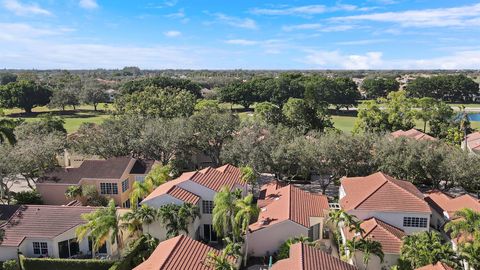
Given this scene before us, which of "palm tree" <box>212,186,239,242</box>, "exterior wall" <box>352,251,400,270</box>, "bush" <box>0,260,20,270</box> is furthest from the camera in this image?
"palm tree" <box>212,186,239,242</box>

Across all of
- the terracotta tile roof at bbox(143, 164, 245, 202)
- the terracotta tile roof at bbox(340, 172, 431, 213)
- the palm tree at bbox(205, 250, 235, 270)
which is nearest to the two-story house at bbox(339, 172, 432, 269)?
the terracotta tile roof at bbox(340, 172, 431, 213)

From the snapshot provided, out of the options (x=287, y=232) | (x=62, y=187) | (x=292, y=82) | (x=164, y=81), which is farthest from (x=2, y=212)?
(x=164, y=81)

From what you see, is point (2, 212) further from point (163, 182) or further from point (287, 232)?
point (287, 232)

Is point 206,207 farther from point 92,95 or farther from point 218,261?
point 92,95

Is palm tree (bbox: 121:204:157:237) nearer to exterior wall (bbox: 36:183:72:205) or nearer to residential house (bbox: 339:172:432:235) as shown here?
exterior wall (bbox: 36:183:72:205)

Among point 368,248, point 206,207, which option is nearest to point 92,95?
point 206,207

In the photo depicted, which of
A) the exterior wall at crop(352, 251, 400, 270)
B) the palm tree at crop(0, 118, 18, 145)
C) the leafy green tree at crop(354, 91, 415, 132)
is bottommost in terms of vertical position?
the exterior wall at crop(352, 251, 400, 270)
